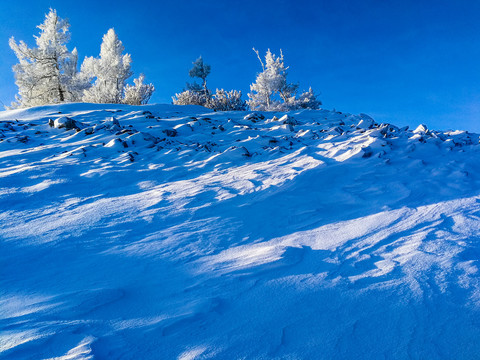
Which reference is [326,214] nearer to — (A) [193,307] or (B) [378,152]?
(A) [193,307]

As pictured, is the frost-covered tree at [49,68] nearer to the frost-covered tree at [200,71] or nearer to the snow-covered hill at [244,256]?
the frost-covered tree at [200,71]

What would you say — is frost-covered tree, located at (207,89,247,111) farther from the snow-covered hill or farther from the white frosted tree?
the snow-covered hill

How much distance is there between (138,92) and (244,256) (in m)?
19.1

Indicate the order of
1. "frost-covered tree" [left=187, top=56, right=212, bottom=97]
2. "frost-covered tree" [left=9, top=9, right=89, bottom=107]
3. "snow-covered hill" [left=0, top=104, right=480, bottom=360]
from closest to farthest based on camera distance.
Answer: "snow-covered hill" [left=0, top=104, right=480, bottom=360], "frost-covered tree" [left=9, top=9, right=89, bottom=107], "frost-covered tree" [left=187, top=56, right=212, bottom=97]

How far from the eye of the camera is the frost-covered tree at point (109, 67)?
57.4ft

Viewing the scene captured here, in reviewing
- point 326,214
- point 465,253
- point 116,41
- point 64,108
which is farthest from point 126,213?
point 116,41

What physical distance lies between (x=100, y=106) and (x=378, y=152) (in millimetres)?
7813

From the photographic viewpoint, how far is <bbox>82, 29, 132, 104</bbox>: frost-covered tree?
17.5 m

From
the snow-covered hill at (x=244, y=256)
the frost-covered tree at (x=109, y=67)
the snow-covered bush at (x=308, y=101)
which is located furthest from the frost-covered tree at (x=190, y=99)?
the snow-covered hill at (x=244, y=256)

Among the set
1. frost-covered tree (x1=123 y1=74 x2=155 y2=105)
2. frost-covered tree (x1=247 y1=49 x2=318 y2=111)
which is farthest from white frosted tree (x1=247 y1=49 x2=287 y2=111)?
frost-covered tree (x1=123 y1=74 x2=155 y2=105)

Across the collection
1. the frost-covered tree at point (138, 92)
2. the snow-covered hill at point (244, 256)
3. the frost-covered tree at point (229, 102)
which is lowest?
the snow-covered hill at point (244, 256)

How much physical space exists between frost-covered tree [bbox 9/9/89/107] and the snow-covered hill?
1642 centimetres

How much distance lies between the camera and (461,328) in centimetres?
108

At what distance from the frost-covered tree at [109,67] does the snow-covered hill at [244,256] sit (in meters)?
15.9
